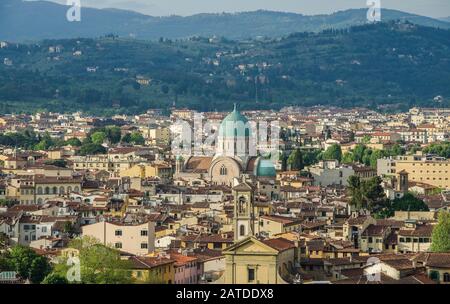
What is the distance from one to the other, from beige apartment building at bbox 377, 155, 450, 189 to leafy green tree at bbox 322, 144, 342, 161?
283 inches

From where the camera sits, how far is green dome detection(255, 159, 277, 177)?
4172cm

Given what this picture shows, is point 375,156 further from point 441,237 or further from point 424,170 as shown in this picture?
point 441,237

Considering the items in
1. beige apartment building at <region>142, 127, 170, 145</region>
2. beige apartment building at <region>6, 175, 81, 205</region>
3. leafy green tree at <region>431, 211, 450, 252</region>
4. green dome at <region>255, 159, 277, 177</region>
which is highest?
leafy green tree at <region>431, 211, 450, 252</region>

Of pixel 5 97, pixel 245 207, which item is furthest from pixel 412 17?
pixel 245 207

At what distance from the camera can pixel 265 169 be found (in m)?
42.0

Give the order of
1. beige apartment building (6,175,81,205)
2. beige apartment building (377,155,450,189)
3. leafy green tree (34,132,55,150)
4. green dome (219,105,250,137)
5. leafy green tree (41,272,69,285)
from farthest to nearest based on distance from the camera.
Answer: leafy green tree (34,132,55,150) → beige apartment building (377,155,450,189) → green dome (219,105,250,137) → beige apartment building (6,175,81,205) → leafy green tree (41,272,69,285)

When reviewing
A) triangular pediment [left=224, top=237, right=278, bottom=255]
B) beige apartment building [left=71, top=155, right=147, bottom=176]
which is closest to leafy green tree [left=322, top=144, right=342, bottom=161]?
beige apartment building [left=71, top=155, right=147, bottom=176]

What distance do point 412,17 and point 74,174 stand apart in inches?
5434

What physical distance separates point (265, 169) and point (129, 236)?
19.0 m

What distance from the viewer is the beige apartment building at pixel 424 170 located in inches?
1807

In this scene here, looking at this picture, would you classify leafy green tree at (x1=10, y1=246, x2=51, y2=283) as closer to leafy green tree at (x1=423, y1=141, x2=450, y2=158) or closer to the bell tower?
the bell tower

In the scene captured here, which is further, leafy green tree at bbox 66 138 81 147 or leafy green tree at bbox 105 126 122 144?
leafy green tree at bbox 105 126 122 144
